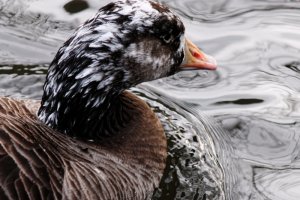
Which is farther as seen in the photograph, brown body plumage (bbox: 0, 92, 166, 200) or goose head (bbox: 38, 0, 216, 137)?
goose head (bbox: 38, 0, 216, 137)

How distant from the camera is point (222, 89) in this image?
7.28 m

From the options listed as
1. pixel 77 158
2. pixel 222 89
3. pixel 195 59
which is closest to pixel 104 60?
pixel 77 158

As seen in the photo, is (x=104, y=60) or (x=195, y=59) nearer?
(x=104, y=60)

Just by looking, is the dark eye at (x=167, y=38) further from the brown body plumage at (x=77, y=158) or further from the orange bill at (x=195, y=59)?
the brown body plumage at (x=77, y=158)

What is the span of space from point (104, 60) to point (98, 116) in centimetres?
53

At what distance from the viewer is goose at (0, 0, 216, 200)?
482 cm

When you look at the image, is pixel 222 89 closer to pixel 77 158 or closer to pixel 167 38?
pixel 167 38

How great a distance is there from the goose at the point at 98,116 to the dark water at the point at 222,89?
66cm

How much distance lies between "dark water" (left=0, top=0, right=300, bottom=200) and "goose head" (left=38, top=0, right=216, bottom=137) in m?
1.06

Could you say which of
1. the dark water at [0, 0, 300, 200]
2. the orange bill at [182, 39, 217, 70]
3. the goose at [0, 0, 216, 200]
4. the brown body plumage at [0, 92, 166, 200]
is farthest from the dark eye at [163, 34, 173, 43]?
the dark water at [0, 0, 300, 200]

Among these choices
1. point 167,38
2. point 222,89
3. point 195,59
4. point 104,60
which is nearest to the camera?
point 104,60

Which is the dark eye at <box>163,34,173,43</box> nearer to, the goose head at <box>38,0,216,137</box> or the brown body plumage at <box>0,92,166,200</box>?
the goose head at <box>38,0,216,137</box>

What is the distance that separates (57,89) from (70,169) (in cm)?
62

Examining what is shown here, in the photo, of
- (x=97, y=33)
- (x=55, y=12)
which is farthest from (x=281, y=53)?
(x=97, y=33)
